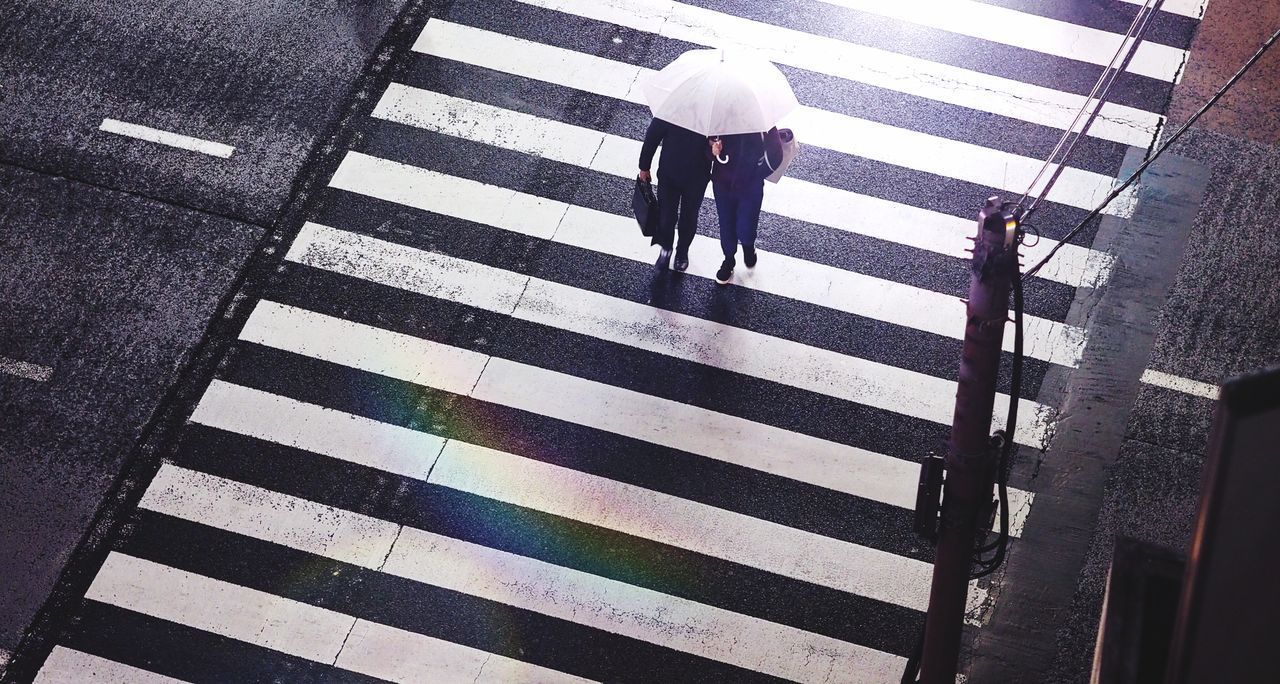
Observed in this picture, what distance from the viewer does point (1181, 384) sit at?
9.62 metres

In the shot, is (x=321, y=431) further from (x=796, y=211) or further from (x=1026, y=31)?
(x=1026, y=31)

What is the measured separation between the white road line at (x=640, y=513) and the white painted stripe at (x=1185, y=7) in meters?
6.35

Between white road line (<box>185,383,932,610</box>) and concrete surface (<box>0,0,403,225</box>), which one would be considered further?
concrete surface (<box>0,0,403,225</box>)

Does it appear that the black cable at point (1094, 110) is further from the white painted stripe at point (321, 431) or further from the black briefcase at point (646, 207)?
the white painted stripe at point (321, 431)

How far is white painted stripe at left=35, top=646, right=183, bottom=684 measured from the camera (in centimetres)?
851

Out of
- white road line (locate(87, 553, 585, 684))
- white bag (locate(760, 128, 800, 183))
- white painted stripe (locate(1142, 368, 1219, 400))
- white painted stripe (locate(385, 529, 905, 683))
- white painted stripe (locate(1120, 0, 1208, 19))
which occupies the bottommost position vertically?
white road line (locate(87, 553, 585, 684))

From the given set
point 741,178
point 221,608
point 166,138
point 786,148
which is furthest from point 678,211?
point 166,138

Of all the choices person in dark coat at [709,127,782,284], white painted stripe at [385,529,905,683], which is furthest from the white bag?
white painted stripe at [385,529,905,683]

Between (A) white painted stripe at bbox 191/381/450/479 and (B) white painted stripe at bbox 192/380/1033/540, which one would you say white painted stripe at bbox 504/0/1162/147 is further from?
(A) white painted stripe at bbox 191/381/450/479

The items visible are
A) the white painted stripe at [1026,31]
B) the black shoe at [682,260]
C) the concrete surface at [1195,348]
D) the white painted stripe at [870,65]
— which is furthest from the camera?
the white painted stripe at [1026,31]

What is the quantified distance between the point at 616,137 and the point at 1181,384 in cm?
526

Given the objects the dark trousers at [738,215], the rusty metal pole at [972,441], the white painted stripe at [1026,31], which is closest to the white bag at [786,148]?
the dark trousers at [738,215]

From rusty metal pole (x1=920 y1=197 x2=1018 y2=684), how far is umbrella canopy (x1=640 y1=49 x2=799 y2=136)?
9.38ft

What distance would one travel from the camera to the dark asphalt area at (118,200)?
944 cm
